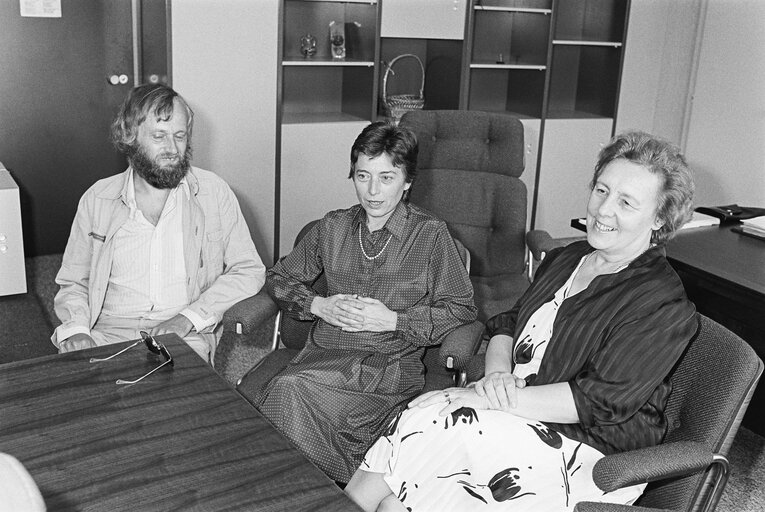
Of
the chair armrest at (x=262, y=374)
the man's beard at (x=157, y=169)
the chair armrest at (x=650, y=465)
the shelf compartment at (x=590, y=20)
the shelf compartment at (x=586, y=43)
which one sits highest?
the shelf compartment at (x=590, y=20)

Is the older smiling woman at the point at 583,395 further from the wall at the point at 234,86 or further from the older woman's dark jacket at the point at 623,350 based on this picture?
the wall at the point at 234,86

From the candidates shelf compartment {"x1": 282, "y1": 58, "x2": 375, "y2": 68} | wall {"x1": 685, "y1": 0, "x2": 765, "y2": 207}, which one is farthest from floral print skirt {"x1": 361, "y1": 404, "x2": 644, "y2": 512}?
wall {"x1": 685, "y1": 0, "x2": 765, "y2": 207}

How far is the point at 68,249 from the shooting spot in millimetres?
2498

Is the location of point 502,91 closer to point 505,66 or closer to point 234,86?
point 505,66

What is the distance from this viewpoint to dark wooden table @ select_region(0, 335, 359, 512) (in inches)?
54.8

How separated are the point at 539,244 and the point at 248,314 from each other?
48.7 inches

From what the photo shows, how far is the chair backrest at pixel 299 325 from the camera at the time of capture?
2578mm

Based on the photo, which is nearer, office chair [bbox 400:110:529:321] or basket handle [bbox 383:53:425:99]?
office chair [bbox 400:110:529:321]

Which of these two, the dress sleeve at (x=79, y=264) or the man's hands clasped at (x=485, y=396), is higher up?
the dress sleeve at (x=79, y=264)

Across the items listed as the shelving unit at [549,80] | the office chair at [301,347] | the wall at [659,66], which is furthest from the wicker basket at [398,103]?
the office chair at [301,347]

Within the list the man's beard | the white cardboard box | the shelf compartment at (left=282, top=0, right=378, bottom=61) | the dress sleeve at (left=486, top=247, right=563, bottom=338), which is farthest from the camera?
the shelf compartment at (left=282, top=0, right=378, bottom=61)

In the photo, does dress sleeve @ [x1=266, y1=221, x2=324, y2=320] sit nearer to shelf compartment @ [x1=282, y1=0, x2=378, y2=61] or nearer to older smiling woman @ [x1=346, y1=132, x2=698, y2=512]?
older smiling woman @ [x1=346, y1=132, x2=698, y2=512]

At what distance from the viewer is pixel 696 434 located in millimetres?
1736

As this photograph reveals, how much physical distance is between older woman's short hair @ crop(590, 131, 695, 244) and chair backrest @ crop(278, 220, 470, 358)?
27.4 inches
